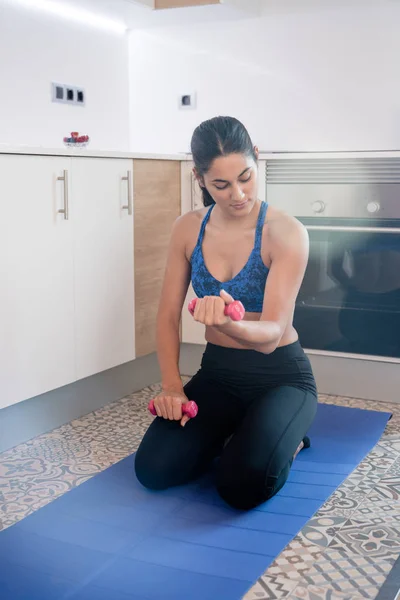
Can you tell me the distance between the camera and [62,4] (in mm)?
3385

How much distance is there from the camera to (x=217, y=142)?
84.7 inches

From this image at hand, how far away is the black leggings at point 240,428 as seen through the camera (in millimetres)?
2121

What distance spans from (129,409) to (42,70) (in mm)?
1399

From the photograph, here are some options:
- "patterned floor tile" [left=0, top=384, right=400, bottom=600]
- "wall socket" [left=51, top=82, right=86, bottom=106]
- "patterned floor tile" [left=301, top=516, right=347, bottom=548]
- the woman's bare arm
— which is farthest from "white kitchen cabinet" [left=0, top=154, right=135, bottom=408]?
"patterned floor tile" [left=301, top=516, right=347, bottom=548]

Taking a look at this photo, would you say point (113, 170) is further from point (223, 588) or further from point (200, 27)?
point (223, 588)

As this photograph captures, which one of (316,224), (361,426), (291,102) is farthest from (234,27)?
(361,426)

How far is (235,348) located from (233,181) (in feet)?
1.64

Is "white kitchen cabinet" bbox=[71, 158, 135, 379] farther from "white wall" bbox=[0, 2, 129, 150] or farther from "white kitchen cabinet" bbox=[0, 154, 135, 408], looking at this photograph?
"white wall" bbox=[0, 2, 129, 150]

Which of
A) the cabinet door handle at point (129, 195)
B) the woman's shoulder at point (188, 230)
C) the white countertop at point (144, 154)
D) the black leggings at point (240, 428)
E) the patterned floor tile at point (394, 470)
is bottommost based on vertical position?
the patterned floor tile at point (394, 470)

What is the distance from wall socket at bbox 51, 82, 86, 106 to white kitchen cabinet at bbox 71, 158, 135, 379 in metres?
0.59

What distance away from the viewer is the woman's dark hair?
2.15 metres

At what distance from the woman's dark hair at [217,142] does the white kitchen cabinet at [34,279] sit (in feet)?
1.97

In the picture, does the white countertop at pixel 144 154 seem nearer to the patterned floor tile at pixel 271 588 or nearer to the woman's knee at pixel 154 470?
the woman's knee at pixel 154 470

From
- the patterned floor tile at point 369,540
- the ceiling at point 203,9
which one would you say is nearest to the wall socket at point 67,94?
the ceiling at point 203,9
